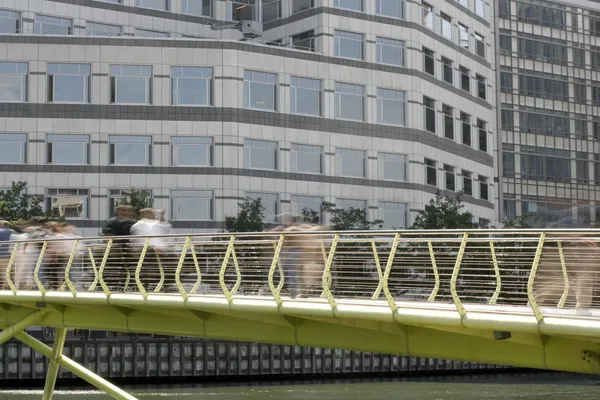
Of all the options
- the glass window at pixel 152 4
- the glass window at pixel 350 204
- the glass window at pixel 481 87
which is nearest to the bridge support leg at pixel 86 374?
the glass window at pixel 350 204

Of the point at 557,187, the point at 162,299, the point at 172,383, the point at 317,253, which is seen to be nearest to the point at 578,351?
the point at 317,253

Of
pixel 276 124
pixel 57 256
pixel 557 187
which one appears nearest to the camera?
pixel 57 256

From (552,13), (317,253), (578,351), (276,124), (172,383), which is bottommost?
(172,383)

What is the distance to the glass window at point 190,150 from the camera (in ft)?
180

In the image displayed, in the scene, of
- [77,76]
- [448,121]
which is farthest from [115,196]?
[448,121]

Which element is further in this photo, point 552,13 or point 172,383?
point 552,13

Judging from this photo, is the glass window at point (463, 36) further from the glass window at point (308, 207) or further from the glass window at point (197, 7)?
the glass window at point (308, 207)

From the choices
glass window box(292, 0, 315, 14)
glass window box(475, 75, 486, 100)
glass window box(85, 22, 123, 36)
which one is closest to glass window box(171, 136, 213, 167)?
glass window box(85, 22, 123, 36)

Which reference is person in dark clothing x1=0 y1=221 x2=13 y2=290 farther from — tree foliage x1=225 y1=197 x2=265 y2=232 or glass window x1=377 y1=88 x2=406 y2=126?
glass window x1=377 y1=88 x2=406 y2=126

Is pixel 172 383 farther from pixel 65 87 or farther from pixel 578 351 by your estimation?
pixel 578 351

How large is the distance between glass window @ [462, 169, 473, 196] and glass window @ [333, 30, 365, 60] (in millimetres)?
9616

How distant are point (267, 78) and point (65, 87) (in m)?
8.99

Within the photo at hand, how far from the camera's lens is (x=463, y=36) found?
64.8 metres

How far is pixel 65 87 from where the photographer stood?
54.7 metres
